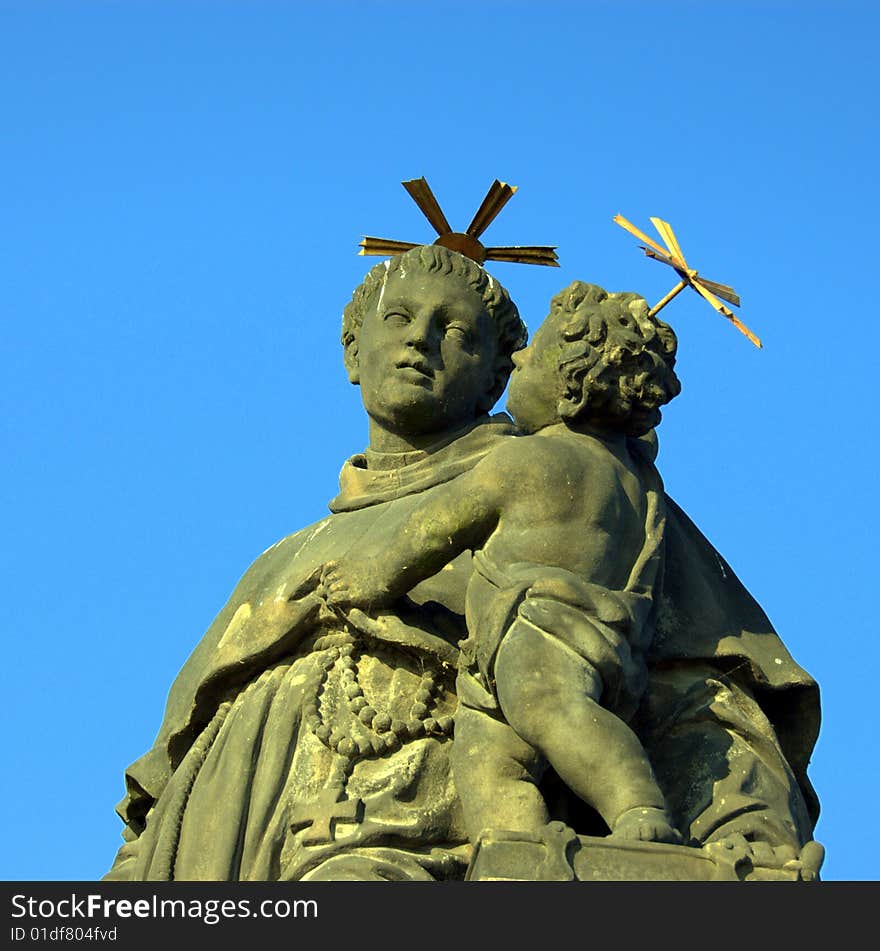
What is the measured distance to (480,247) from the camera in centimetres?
1542

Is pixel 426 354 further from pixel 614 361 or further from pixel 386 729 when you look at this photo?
pixel 386 729

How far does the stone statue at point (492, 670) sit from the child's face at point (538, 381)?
12 mm

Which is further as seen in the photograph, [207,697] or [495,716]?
[207,697]

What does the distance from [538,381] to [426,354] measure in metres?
1.20

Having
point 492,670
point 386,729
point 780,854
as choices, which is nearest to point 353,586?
point 386,729

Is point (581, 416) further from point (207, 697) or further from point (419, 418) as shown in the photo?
point (207, 697)

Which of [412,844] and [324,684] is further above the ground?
[324,684]

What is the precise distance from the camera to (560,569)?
13.0 meters

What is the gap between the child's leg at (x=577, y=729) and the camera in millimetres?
12438

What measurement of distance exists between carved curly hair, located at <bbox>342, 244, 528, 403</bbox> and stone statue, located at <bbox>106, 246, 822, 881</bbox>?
67 mm
